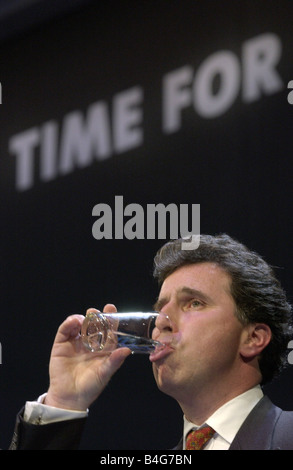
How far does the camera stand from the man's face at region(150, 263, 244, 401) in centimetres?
166

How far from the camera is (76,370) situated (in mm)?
1735

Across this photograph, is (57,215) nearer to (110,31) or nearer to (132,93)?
(132,93)

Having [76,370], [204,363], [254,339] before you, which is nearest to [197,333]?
[204,363]

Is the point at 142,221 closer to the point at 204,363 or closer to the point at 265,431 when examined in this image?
the point at 204,363

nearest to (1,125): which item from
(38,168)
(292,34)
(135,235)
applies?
(38,168)

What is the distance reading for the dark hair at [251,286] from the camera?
1.80 m

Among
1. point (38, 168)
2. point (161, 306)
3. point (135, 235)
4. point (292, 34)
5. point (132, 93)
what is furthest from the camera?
point (38, 168)

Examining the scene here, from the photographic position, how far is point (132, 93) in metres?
3.14

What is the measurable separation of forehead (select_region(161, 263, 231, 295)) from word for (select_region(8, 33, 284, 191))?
111 cm

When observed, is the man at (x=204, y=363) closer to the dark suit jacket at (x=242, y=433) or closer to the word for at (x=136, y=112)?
the dark suit jacket at (x=242, y=433)

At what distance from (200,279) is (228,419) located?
0.34m

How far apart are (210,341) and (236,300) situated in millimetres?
152
